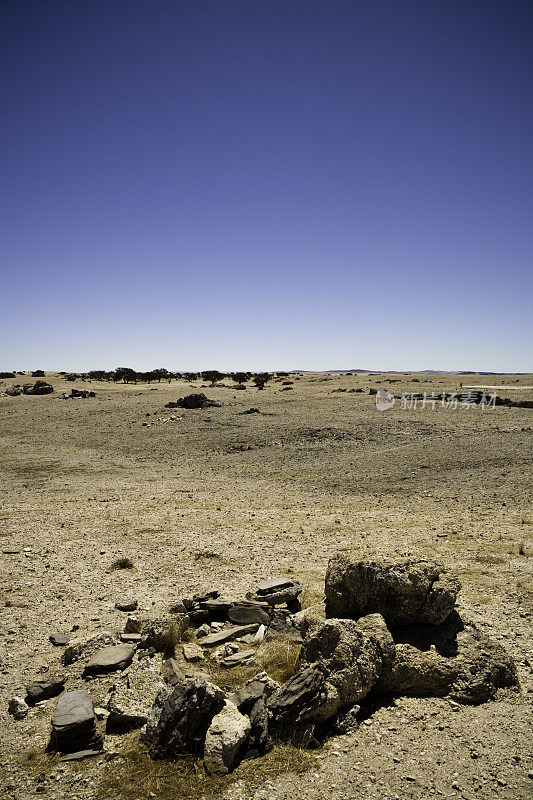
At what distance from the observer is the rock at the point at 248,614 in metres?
6.72

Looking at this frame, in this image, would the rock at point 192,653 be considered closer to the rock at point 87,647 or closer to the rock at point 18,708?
the rock at point 87,647

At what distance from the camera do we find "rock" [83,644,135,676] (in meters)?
5.54

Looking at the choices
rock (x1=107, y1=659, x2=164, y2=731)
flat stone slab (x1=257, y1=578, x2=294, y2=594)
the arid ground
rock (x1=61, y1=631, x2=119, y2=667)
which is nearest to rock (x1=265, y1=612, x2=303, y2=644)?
flat stone slab (x1=257, y1=578, x2=294, y2=594)

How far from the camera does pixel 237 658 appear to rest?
18.9 feet

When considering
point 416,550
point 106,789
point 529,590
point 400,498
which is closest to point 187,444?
point 400,498

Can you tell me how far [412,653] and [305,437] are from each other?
1741 centimetres

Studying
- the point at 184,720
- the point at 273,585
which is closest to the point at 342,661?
the point at 184,720

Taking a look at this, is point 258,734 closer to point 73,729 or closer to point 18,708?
point 73,729

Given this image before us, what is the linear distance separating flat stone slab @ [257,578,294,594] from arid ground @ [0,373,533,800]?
1.55 ft

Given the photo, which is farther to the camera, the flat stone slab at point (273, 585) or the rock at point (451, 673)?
the flat stone slab at point (273, 585)

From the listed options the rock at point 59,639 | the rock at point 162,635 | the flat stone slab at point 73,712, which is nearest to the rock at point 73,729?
the flat stone slab at point 73,712

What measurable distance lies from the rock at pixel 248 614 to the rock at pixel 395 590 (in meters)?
1.28

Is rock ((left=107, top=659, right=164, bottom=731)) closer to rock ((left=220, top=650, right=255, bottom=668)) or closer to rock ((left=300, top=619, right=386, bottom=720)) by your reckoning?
rock ((left=220, top=650, right=255, bottom=668))

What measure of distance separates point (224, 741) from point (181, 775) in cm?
48
